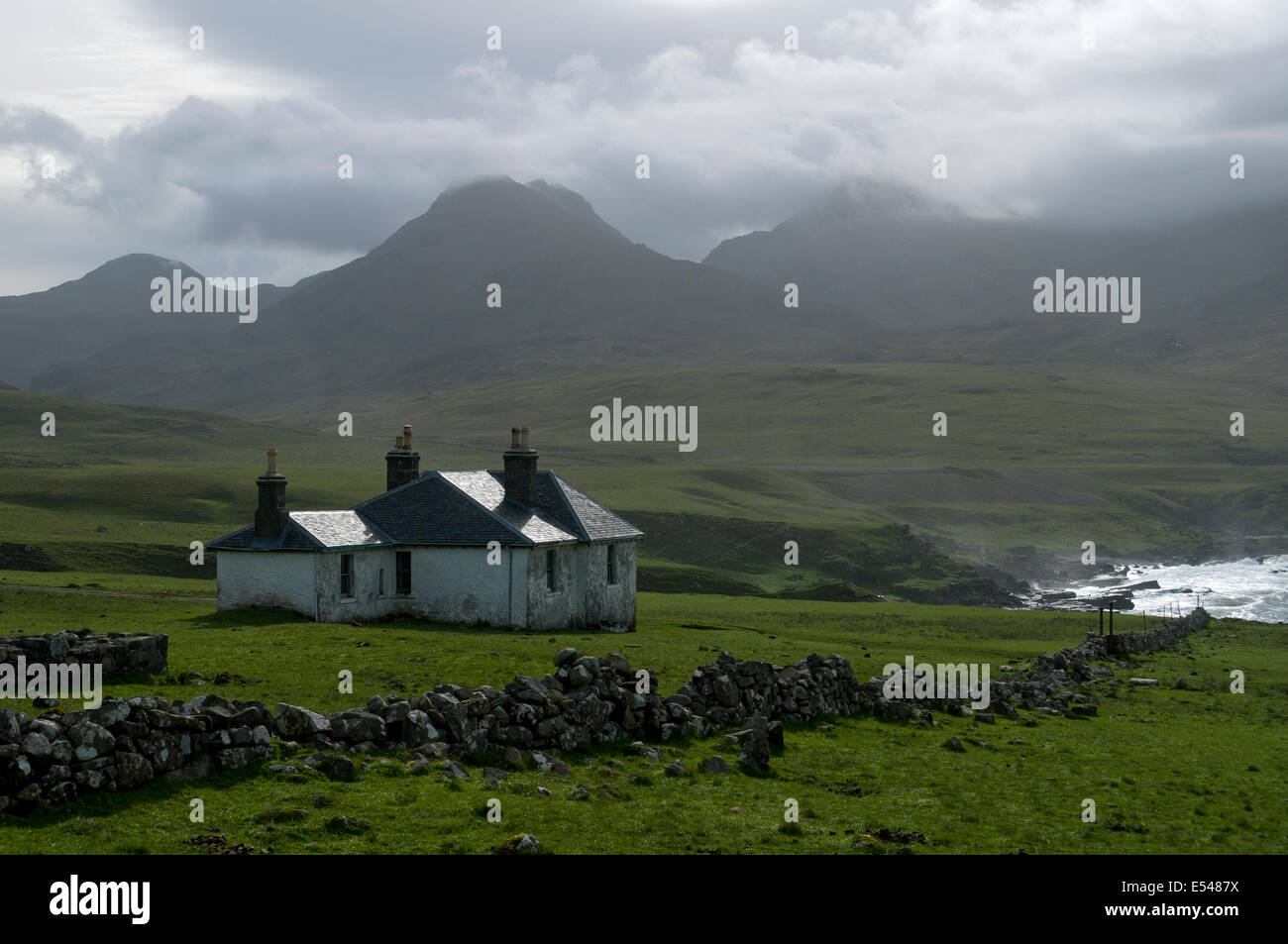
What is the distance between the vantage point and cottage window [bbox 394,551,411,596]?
4728 cm

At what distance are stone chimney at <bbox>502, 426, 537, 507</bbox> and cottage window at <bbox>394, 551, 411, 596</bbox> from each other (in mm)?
5398

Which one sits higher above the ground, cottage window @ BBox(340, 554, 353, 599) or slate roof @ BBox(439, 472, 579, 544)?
slate roof @ BBox(439, 472, 579, 544)

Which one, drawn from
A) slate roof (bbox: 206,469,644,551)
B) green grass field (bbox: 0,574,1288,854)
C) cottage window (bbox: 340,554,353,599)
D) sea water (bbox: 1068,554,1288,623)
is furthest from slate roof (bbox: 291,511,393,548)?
sea water (bbox: 1068,554,1288,623)

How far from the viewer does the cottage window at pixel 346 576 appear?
4462 cm

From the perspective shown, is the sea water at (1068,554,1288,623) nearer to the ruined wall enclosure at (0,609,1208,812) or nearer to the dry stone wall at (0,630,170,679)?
the ruined wall enclosure at (0,609,1208,812)

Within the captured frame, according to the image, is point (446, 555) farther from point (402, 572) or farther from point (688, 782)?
point (688, 782)

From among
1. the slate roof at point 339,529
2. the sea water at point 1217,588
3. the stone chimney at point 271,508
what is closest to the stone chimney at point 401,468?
the slate roof at point 339,529

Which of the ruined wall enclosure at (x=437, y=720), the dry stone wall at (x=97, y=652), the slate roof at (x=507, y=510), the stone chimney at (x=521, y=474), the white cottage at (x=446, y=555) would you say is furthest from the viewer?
the stone chimney at (x=521, y=474)

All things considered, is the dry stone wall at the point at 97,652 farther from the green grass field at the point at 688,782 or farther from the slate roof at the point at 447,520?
the slate roof at the point at 447,520

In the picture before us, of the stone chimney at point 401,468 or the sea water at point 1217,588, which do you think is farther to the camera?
the sea water at point 1217,588

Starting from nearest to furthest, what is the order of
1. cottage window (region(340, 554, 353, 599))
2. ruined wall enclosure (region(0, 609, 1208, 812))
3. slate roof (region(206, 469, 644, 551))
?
1. ruined wall enclosure (region(0, 609, 1208, 812))
2. slate roof (region(206, 469, 644, 551))
3. cottage window (region(340, 554, 353, 599))

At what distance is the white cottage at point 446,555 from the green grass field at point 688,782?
74.8 inches

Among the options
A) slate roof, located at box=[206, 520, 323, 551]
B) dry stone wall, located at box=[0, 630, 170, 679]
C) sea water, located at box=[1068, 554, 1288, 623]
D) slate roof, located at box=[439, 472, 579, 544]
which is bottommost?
sea water, located at box=[1068, 554, 1288, 623]

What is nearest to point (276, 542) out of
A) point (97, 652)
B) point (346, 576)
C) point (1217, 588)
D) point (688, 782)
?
point (346, 576)
